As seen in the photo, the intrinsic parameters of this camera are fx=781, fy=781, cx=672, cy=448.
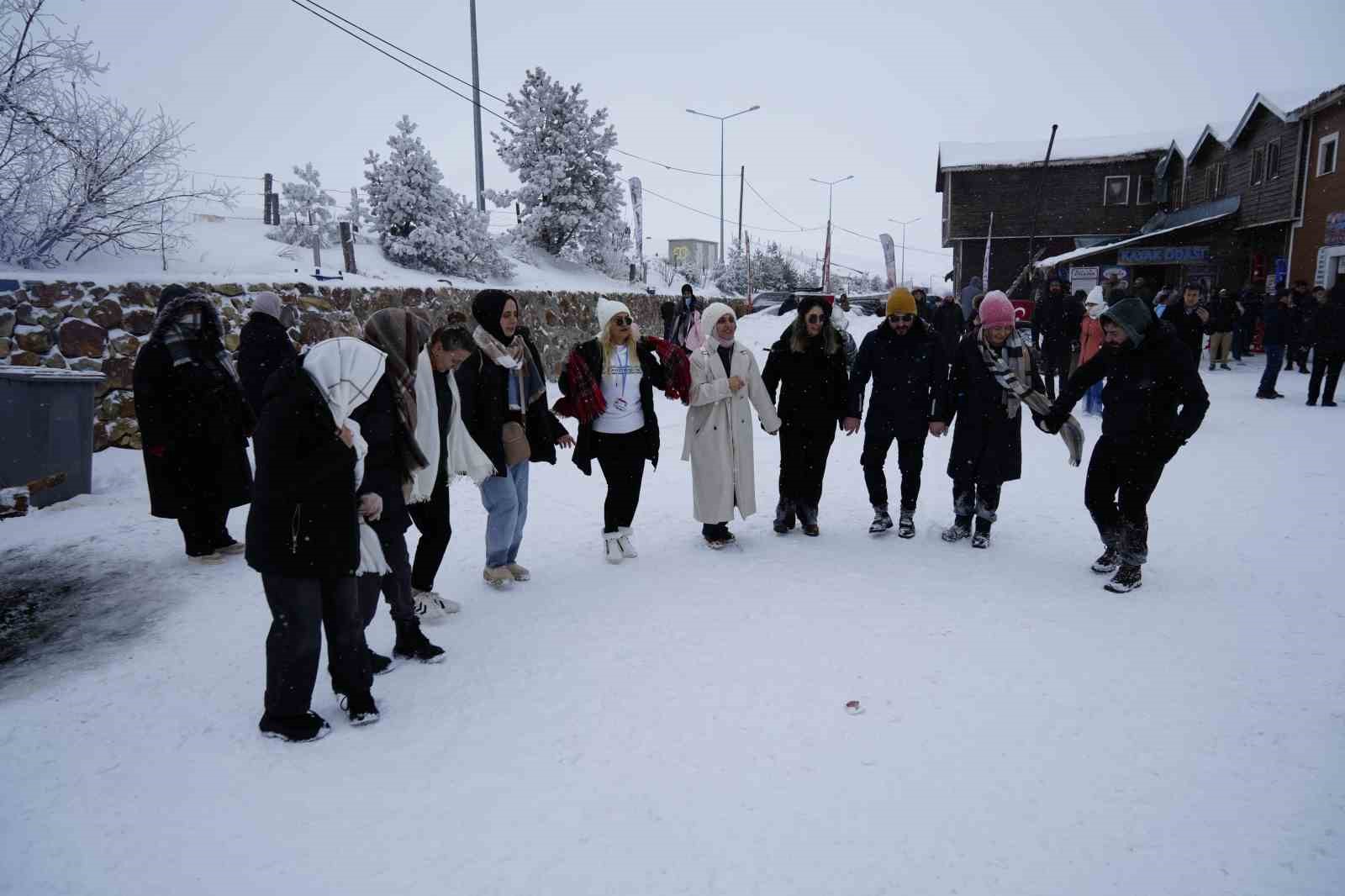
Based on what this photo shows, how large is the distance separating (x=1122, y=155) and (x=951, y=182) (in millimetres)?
7090

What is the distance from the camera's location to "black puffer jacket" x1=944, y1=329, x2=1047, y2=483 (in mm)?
5582

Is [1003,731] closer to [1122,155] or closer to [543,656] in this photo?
[543,656]

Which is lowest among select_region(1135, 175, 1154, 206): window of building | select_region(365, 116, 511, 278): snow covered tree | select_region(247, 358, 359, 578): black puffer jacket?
select_region(247, 358, 359, 578): black puffer jacket

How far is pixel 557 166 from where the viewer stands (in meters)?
19.3

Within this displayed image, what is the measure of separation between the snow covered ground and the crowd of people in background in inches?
14.4

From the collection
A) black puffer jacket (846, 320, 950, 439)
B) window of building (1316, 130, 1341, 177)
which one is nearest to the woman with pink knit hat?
black puffer jacket (846, 320, 950, 439)

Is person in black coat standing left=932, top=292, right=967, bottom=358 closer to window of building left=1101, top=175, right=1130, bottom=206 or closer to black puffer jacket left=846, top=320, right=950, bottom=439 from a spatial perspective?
black puffer jacket left=846, top=320, right=950, bottom=439

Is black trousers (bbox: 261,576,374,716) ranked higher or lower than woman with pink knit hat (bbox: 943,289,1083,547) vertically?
lower

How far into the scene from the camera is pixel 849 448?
9922 millimetres

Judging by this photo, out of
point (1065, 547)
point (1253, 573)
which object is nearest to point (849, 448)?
point (1065, 547)

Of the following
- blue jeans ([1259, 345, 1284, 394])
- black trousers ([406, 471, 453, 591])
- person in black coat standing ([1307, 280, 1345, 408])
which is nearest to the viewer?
black trousers ([406, 471, 453, 591])

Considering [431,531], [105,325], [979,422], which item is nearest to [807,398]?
[979,422]

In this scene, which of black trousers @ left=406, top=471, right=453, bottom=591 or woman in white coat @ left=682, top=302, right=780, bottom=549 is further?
woman in white coat @ left=682, top=302, right=780, bottom=549

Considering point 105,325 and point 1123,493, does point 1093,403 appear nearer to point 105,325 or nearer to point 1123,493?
point 1123,493
